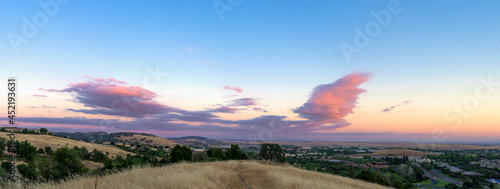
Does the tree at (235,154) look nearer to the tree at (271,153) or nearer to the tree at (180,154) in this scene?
the tree at (271,153)

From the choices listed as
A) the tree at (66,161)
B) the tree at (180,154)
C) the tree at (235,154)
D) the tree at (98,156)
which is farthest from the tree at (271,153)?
the tree at (98,156)

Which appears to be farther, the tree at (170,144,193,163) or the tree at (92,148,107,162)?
the tree at (92,148,107,162)

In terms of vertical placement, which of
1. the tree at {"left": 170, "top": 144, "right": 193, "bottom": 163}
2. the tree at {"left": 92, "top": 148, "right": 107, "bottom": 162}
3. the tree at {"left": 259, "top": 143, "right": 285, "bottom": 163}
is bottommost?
the tree at {"left": 92, "top": 148, "right": 107, "bottom": 162}

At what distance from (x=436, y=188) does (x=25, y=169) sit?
14075 cm

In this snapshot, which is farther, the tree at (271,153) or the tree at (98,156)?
the tree at (98,156)

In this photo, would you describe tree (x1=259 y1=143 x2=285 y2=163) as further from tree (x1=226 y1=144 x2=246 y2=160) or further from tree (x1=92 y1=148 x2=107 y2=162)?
tree (x1=92 y1=148 x2=107 y2=162)

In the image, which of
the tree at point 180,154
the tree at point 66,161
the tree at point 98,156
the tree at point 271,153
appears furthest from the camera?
the tree at point 98,156

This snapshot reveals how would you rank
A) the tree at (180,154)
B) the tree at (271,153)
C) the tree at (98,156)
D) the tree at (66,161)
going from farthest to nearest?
the tree at (98,156) < the tree at (271,153) < the tree at (180,154) < the tree at (66,161)

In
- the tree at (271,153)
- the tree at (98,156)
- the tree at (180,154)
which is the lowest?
the tree at (98,156)

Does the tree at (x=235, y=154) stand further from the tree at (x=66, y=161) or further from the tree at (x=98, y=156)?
the tree at (x=98, y=156)

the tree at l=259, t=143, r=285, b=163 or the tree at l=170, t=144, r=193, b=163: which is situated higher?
the tree at l=170, t=144, r=193, b=163

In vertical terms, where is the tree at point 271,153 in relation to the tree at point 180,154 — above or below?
below

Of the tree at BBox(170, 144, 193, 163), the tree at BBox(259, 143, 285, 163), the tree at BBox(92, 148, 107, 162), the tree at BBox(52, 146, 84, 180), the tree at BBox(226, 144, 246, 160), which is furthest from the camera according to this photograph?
the tree at BBox(92, 148, 107, 162)

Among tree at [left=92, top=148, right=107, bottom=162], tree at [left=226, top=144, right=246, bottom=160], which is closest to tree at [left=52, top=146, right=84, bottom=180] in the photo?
tree at [left=226, top=144, right=246, bottom=160]
